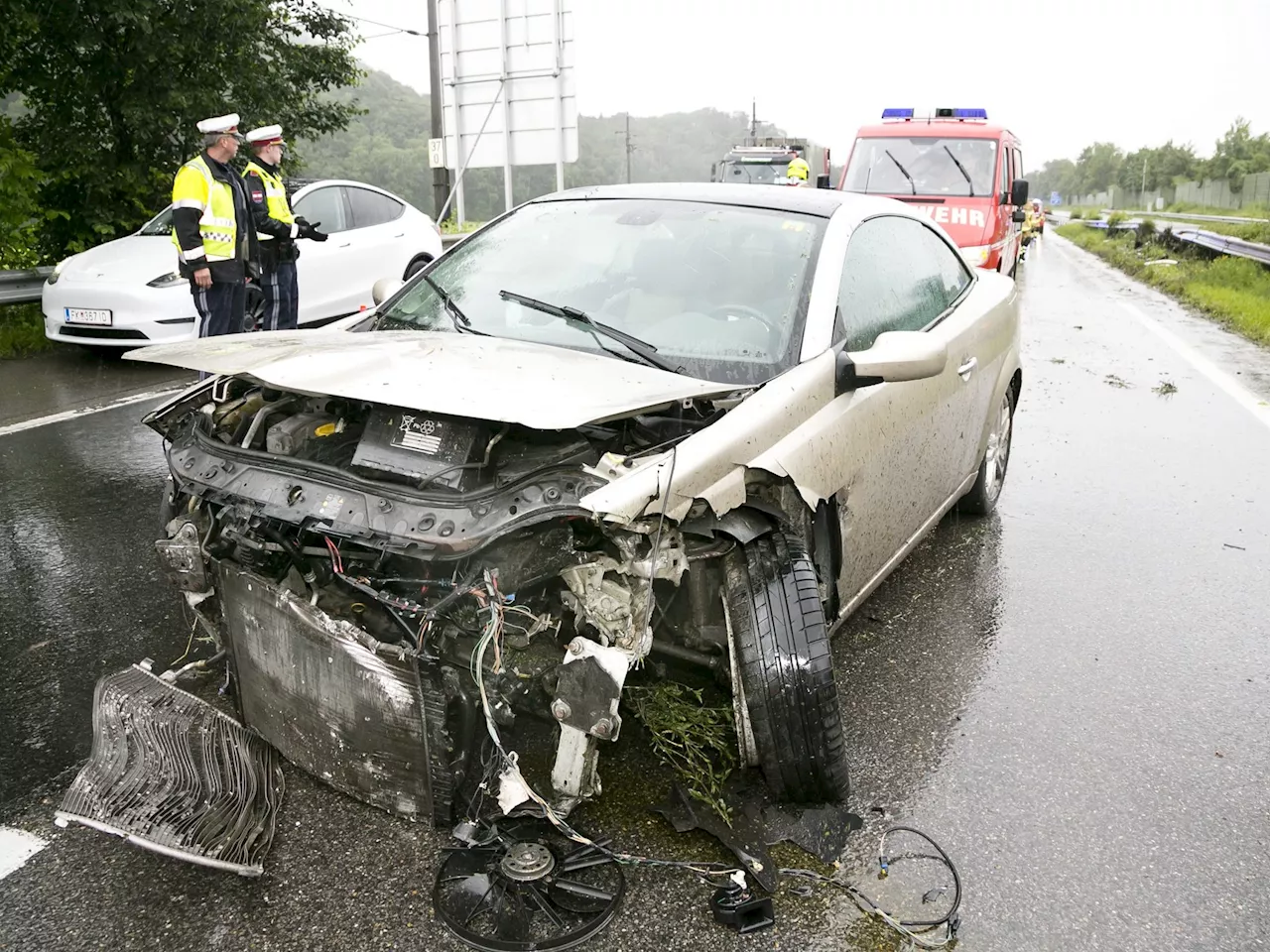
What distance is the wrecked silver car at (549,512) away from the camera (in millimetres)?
2420

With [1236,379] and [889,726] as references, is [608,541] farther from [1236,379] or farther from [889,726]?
[1236,379]

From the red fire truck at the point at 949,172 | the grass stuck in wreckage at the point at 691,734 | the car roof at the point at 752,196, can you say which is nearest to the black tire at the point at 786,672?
the grass stuck in wreckage at the point at 691,734

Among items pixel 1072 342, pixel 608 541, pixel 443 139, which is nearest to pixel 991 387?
pixel 608 541

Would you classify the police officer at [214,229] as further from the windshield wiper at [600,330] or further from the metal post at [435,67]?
the metal post at [435,67]

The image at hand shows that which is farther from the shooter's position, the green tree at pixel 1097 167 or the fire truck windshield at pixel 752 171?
the green tree at pixel 1097 167

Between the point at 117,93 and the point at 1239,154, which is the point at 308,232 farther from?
the point at 1239,154

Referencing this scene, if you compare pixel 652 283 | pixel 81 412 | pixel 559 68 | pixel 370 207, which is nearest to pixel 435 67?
pixel 559 68

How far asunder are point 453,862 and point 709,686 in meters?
0.92

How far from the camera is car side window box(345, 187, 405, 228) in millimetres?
9930

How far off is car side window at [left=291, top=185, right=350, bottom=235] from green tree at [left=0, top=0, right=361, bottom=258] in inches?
107

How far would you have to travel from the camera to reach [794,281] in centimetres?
334

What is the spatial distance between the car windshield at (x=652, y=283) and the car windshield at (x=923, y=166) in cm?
912

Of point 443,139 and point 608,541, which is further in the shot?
point 443,139

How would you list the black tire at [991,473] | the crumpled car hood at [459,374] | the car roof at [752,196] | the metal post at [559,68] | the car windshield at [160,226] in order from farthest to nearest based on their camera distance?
the metal post at [559,68], the car windshield at [160,226], the black tire at [991,473], the car roof at [752,196], the crumpled car hood at [459,374]
